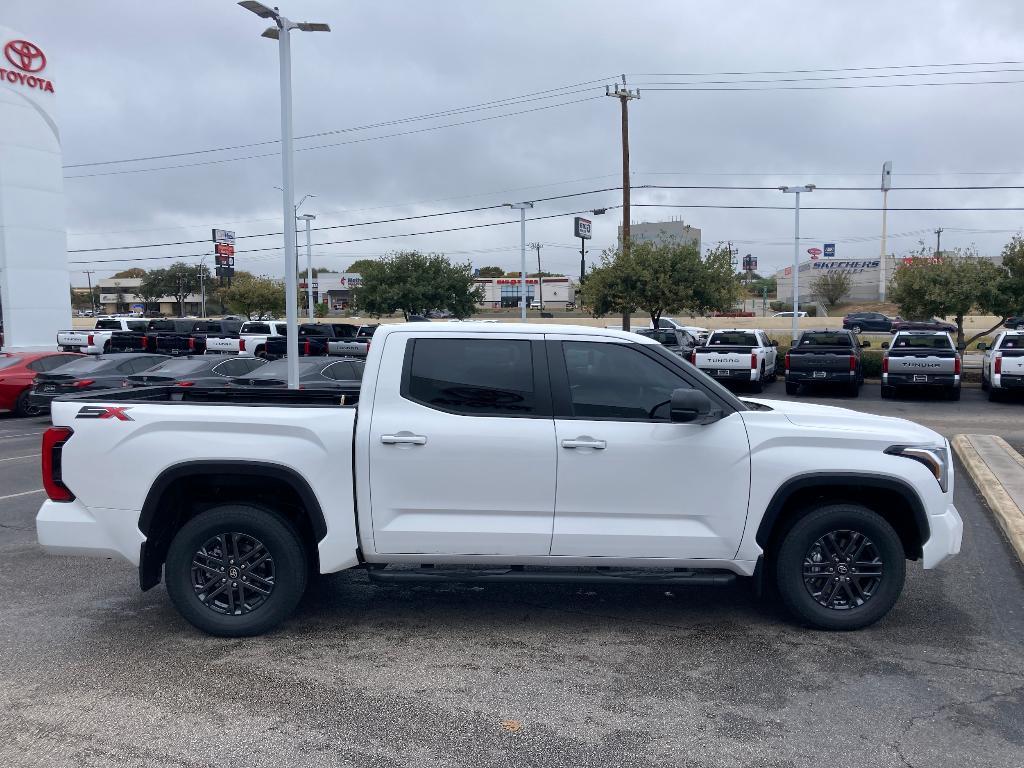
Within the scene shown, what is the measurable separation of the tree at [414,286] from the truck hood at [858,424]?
41.8 m

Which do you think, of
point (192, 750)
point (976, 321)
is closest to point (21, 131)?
point (192, 750)

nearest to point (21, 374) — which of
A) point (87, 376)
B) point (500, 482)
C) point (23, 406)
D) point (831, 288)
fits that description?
point (23, 406)

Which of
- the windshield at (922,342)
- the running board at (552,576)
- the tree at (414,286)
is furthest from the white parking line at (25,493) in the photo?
the tree at (414,286)

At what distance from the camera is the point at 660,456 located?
206 inches

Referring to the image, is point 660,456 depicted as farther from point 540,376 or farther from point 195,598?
point 195,598

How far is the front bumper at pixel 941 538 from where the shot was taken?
5.37 metres

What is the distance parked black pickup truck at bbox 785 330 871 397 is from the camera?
21.7 meters

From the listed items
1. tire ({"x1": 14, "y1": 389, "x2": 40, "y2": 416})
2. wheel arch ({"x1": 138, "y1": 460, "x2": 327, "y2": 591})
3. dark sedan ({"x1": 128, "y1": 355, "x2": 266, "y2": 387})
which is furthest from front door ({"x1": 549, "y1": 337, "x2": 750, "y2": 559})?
tire ({"x1": 14, "y1": 389, "x2": 40, "y2": 416})

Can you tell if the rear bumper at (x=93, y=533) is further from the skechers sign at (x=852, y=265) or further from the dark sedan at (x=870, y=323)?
the skechers sign at (x=852, y=265)

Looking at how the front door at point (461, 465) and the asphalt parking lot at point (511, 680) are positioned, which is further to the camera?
the front door at point (461, 465)

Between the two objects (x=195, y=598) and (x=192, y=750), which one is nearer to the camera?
(x=192, y=750)

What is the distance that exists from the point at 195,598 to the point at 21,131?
31.7 m

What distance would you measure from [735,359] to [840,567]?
18.3 m

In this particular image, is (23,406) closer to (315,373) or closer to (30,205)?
(315,373)
